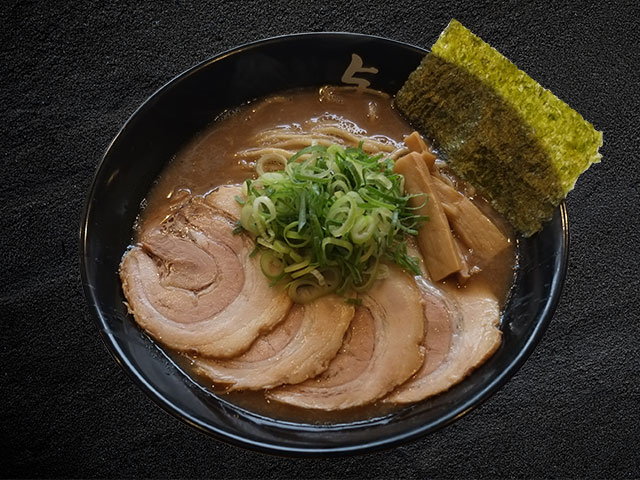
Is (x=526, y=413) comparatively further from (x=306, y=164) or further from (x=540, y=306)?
(x=306, y=164)

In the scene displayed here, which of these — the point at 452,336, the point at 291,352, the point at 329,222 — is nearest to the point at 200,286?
the point at 291,352

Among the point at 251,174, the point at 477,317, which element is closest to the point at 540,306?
the point at 477,317

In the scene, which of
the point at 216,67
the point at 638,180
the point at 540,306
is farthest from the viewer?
the point at 638,180

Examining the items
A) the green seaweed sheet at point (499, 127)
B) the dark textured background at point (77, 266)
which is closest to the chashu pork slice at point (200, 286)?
the dark textured background at point (77, 266)

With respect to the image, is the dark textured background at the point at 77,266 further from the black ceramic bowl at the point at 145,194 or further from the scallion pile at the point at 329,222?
the scallion pile at the point at 329,222

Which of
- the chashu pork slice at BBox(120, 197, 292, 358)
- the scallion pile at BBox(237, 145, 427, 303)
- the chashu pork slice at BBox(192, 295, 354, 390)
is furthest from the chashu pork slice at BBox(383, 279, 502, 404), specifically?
the chashu pork slice at BBox(120, 197, 292, 358)

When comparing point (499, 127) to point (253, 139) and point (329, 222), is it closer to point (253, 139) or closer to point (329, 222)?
point (329, 222)

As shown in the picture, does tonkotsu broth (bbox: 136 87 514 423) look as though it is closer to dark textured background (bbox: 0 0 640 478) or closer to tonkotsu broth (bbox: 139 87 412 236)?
tonkotsu broth (bbox: 139 87 412 236)

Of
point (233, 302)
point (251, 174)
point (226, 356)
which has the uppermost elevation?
point (251, 174)
